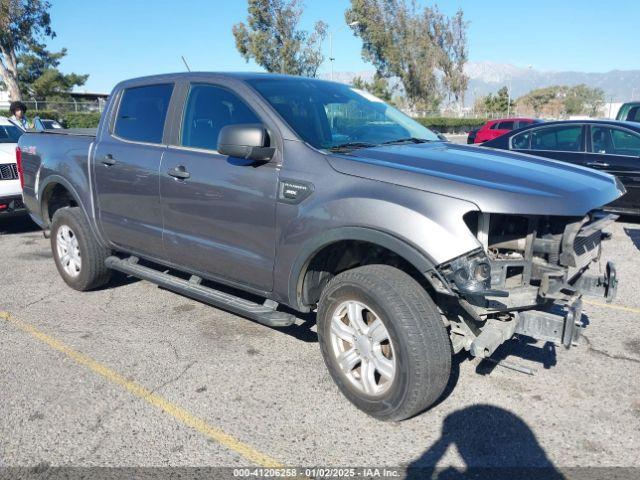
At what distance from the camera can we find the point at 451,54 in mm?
53031

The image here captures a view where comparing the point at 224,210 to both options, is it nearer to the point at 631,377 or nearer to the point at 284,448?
the point at 284,448

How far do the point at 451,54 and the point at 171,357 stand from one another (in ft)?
177

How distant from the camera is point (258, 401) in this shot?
3.36 m

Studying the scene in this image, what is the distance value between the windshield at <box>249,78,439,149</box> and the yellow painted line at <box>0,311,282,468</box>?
5.75 feet

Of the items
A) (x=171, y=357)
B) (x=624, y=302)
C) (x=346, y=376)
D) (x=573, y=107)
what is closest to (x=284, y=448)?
(x=346, y=376)

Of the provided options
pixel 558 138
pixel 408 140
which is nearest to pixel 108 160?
pixel 408 140

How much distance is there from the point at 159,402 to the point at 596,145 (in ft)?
A: 23.3

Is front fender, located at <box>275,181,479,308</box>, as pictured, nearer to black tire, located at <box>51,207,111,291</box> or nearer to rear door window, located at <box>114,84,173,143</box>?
rear door window, located at <box>114,84,173,143</box>

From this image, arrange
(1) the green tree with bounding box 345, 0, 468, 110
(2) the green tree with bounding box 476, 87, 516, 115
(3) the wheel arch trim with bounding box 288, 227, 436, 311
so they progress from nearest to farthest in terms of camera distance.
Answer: (3) the wheel arch trim with bounding box 288, 227, 436, 311, (1) the green tree with bounding box 345, 0, 468, 110, (2) the green tree with bounding box 476, 87, 516, 115

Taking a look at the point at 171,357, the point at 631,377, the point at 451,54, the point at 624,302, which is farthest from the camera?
the point at 451,54

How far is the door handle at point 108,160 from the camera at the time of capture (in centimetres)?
460

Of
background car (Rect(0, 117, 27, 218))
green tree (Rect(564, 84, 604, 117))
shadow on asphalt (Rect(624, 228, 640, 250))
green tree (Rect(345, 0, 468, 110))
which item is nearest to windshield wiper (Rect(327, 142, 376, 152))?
shadow on asphalt (Rect(624, 228, 640, 250))

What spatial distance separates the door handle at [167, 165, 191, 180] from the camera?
3938 mm

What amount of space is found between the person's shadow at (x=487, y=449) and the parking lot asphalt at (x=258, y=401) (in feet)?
0.03
